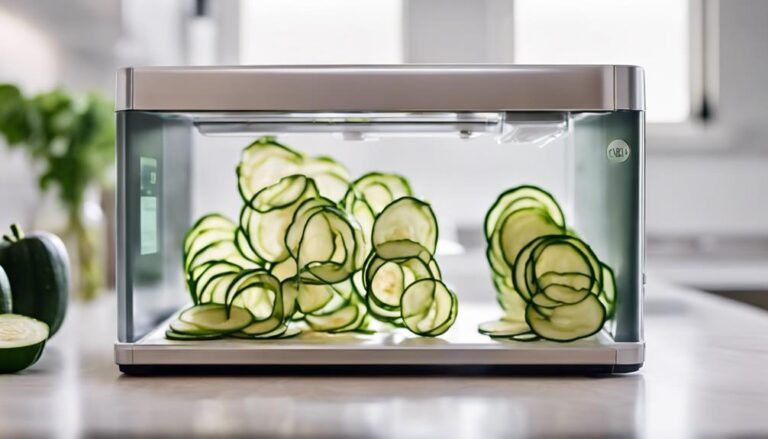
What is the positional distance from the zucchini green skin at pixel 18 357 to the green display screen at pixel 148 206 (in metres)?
0.13

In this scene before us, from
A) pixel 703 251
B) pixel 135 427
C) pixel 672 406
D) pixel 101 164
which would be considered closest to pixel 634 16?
pixel 703 251

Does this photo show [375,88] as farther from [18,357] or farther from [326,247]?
[18,357]

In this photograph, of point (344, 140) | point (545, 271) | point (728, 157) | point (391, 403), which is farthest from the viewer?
point (728, 157)

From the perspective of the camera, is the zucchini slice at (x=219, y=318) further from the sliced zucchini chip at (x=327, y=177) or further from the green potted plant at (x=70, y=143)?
the green potted plant at (x=70, y=143)

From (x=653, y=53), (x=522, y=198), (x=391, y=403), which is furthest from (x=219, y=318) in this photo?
(x=653, y=53)

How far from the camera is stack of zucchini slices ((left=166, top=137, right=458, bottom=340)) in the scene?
692 millimetres

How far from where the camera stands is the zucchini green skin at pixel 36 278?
791mm

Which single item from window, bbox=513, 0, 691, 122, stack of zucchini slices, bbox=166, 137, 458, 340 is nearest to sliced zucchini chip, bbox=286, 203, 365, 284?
stack of zucchini slices, bbox=166, 137, 458, 340

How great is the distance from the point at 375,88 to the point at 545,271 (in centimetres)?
22

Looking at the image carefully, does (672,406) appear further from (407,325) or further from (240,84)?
(240,84)

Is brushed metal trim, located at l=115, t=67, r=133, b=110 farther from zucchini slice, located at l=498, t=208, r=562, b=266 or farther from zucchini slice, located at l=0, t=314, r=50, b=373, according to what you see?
zucchini slice, located at l=498, t=208, r=562, b=266

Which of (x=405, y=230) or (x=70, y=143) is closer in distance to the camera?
(x=405, y=230)

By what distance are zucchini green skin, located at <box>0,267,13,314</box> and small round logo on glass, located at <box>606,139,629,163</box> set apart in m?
0.57

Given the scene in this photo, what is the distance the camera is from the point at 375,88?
67 centimetres
